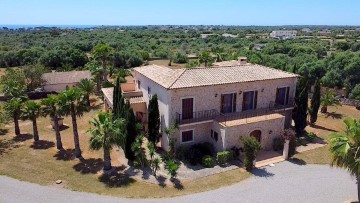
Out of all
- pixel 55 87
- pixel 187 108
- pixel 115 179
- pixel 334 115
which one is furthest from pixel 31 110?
pixel 334 115

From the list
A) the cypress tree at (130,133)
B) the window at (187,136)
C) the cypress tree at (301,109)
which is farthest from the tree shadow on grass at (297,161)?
the cypress tree at (130,133)

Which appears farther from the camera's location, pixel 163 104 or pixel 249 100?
pixel 249 100

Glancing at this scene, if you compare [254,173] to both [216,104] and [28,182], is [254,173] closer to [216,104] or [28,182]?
[216,104]

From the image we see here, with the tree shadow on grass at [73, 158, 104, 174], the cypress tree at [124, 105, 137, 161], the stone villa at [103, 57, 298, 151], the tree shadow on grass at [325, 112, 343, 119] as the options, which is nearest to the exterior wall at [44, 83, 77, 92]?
the stone villa at [103, 57, 298, 151]

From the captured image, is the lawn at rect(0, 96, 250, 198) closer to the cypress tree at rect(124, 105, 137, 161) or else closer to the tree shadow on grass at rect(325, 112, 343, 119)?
the cypress tree at rect(124, 105, 137, 161)

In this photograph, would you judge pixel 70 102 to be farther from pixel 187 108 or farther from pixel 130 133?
pixel 187 108
